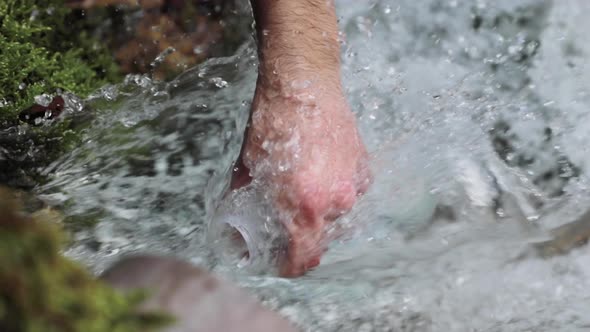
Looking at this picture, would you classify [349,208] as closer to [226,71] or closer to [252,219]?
[252,219]

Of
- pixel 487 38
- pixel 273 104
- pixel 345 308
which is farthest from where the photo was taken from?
pixel 487 38

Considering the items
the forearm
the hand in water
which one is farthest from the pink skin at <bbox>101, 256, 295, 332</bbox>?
the forearm

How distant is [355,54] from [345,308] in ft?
2.74

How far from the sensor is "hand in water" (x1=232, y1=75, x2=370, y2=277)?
115cm

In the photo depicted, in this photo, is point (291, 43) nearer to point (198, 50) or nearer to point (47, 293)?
point (198, 50)

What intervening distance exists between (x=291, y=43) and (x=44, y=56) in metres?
0.75

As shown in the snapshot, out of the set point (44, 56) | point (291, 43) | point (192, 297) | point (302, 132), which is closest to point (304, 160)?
point (302, 132)

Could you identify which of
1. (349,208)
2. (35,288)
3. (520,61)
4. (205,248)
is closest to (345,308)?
(349,208)

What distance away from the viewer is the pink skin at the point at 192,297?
0.51 m

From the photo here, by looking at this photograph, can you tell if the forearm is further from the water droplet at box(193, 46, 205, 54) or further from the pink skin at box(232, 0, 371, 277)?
the water droplet at box(193, 46, 205, 54)

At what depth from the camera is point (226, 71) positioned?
1.89 metres

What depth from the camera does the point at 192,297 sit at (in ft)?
1.70

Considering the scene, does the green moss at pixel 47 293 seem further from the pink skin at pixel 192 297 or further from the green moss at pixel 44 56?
the green moss at pixel 44 56

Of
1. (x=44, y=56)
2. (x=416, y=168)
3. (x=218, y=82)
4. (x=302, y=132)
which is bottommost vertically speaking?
(x=416, y=168)
